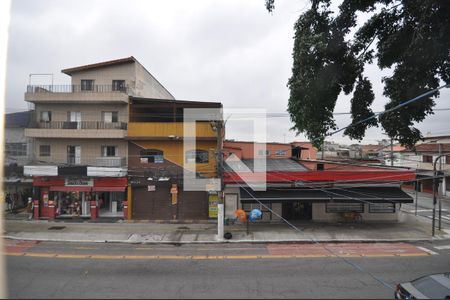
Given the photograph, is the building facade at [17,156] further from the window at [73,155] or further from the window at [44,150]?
the window at [73,155]

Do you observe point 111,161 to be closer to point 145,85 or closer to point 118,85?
point 118,85

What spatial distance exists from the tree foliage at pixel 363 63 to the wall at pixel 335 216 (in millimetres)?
11176

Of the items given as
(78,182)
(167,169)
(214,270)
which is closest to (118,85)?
(167,169)

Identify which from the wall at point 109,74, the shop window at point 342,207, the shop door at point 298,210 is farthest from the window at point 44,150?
the shop window at point 342,207

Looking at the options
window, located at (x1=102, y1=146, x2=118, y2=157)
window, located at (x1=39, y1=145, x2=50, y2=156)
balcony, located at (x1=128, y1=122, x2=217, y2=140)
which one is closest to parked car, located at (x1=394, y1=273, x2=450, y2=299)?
balcony, located at (x1=128, y1=122, x2=217, y2=140)

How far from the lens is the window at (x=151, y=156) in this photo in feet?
85.1

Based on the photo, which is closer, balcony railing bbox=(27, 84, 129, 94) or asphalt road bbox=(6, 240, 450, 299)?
asphalt road bbox=(6, 240, 450, 299)

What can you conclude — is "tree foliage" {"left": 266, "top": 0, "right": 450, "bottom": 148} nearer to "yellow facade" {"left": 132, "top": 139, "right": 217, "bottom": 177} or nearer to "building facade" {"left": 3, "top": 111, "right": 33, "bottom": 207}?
"yellow facade" {"left": 132, "top": 139, "right": 217, "bottom": 177}

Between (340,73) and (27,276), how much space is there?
1459cm

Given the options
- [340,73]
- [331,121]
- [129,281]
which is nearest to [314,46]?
[340,73]

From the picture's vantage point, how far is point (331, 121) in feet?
46.7

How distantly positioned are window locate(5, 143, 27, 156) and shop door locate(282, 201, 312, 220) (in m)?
21.8

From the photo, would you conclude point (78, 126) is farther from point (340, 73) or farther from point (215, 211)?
point (340, 73)

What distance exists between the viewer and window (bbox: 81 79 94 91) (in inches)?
1083
